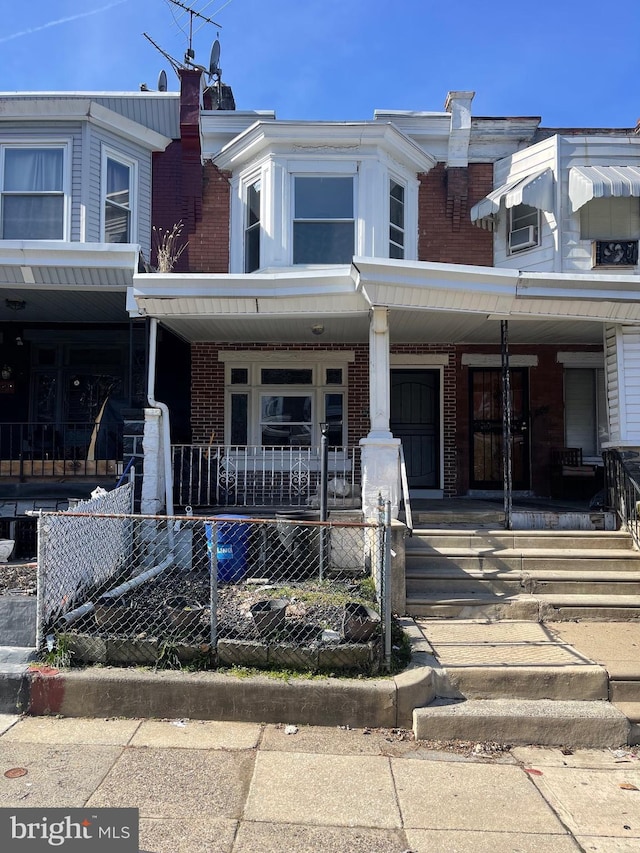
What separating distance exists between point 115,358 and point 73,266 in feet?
8.13

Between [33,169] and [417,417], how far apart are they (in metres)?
7.22

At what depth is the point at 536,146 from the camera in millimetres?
9859

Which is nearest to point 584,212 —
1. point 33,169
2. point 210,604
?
point 210,604

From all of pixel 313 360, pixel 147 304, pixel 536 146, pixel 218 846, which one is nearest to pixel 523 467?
pixel 313 360

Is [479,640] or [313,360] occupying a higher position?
[313,360]

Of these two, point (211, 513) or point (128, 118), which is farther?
point (128, 118)

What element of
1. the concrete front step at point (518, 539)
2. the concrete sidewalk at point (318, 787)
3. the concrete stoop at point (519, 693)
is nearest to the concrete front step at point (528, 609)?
the concrete stoop at point (519, 693)

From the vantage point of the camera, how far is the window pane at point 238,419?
10.0 m

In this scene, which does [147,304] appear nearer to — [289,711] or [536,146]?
[289,711]

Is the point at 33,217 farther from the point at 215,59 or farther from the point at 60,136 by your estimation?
the point at 215,59

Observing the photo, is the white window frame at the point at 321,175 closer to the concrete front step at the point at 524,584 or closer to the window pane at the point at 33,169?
the window pane at the point at 33,169

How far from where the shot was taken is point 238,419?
33.0 ft

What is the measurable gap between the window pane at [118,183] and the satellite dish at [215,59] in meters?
5.19

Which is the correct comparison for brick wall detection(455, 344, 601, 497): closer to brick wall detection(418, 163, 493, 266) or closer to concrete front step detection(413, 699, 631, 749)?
brick wall detection(418, 163, 493, 266)
